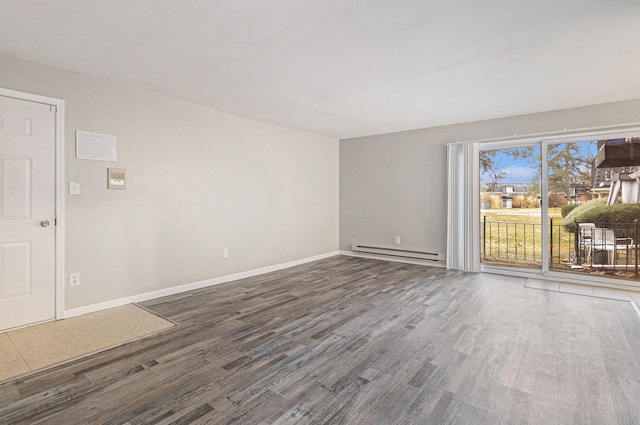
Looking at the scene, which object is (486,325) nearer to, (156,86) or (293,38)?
(293,38)

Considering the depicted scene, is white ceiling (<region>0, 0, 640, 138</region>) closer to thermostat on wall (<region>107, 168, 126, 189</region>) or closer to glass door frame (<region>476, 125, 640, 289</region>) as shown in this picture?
glass door frame (<region>476, 125, 640, 289</region>)

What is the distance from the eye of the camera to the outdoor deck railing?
14.2 feet

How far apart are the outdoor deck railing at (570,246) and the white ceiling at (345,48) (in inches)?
69.5

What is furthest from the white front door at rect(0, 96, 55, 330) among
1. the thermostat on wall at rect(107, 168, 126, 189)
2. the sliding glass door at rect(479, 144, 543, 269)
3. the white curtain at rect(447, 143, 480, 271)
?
the sliding glass door at rect(479, 144, 543, 269)

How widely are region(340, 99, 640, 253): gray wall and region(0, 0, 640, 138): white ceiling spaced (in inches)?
36.0

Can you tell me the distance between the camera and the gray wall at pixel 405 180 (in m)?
5.05

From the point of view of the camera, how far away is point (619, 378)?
6.94 ft

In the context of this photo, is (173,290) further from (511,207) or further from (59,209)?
(511,207)

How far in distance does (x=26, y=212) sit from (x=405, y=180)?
17.1 feet

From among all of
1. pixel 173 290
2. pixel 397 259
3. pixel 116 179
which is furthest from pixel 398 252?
pixel 116 179

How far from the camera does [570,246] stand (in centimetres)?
467

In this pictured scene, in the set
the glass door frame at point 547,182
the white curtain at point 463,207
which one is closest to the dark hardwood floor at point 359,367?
the glass door frame at point 547,182

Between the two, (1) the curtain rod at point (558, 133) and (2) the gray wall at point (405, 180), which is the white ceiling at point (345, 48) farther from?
(2) the gray wall at point (405, 180)

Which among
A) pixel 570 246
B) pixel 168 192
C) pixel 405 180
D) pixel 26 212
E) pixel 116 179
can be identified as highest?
pixel 405 180
